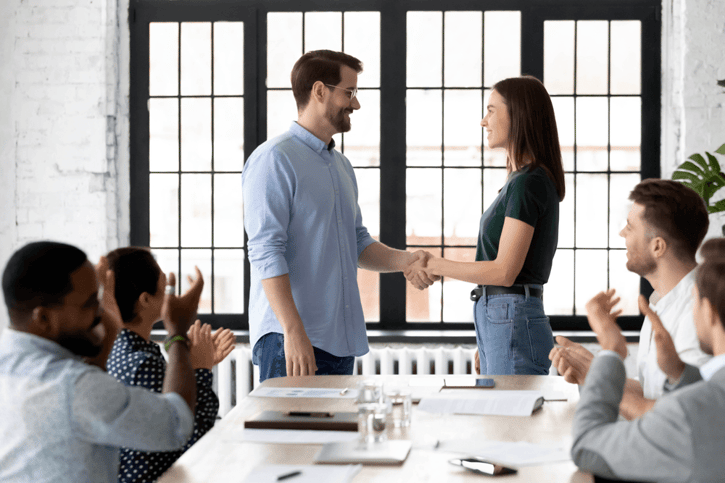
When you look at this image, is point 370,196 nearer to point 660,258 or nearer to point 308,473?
point 660,258

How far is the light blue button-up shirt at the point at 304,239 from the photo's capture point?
2049 millimetres

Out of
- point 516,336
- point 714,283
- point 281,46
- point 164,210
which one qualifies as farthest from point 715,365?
point 164,210

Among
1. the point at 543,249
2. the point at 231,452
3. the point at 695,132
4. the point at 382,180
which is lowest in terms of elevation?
the point at 231,452

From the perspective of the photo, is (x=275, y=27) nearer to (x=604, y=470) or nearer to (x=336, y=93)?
(x=336, y=93)

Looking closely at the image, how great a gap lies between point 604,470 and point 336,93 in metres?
1.52

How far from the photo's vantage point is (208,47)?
386cm

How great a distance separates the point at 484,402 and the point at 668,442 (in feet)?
2.17

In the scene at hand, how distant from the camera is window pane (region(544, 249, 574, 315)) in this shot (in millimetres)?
3803

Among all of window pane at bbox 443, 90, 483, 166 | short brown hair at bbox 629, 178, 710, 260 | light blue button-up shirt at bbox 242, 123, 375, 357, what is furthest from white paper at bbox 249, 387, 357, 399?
window pane at bbox 443, 90, 483, 166

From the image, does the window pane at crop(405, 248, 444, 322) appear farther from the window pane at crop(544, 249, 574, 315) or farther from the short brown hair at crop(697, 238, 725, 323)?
the short brown hair at crop(697, 238, 725, 323)

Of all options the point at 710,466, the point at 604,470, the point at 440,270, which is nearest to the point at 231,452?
the point at 604,470

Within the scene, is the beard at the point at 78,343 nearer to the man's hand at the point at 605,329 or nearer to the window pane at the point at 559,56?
the man's hand at the point at 605,329

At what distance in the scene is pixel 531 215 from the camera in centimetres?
203

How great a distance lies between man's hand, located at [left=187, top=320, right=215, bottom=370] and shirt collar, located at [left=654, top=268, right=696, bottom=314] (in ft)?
3.42
